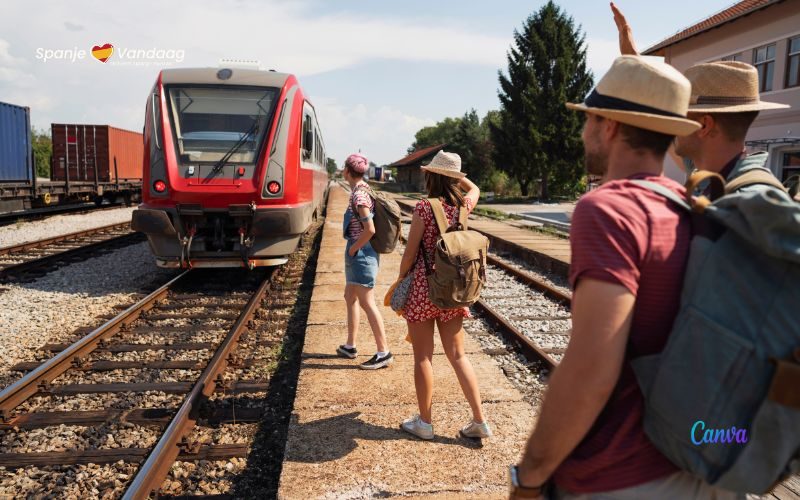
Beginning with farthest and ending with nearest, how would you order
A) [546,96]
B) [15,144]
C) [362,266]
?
[546,96]
[15,144]
[362,266]

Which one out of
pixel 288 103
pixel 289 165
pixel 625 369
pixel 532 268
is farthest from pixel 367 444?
pixel 532 268

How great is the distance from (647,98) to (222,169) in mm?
7697

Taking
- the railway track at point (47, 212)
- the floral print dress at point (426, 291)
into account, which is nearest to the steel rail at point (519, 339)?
the floral print dress at point (426, 291)

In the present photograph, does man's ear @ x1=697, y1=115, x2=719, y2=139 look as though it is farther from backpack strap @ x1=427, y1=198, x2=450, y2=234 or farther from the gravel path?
the gravel path

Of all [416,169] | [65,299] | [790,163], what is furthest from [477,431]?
[416,169]

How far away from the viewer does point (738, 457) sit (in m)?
1.29

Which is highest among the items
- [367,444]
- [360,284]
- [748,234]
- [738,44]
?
[738,44]

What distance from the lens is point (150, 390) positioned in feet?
16.1

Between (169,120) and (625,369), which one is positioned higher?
(169,120)

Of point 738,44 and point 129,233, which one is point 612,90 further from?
point 738,44

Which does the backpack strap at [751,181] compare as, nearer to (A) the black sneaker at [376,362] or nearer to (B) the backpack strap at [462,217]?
(B) the backpack strap at [462,217]

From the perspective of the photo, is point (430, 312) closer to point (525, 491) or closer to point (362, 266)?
point (362, 266)

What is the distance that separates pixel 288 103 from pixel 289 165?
948 millimetres

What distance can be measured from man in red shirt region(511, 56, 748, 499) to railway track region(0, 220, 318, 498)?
259 centimetres
